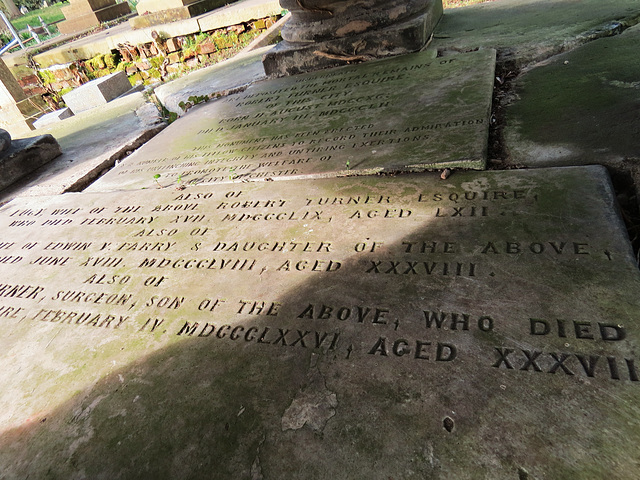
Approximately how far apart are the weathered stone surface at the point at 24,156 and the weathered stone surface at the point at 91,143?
0.08 m

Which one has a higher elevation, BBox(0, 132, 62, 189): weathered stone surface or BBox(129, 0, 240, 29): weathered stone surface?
BBox(129, 0, 240, 29): weathered stone surface

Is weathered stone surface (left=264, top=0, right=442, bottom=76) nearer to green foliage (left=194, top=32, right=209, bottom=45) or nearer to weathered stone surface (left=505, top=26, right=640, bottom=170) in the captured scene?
weathered stone surface (left=505, top=26, right=640, bottom=170)

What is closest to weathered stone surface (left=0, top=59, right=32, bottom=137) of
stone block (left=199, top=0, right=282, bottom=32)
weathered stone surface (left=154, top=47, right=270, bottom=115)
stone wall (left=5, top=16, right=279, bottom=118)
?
stone wall (left=5, top=16, right=279, bottom=118)

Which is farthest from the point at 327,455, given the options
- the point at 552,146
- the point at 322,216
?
the point at 552,146

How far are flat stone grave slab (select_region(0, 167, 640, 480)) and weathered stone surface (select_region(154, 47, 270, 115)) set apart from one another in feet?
10.4

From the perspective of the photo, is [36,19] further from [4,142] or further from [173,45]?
[4,142]

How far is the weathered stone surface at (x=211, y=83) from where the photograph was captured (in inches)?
192

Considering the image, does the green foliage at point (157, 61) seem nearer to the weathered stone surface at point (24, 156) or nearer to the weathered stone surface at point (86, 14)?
the weathered stone surface at point (24, 156)

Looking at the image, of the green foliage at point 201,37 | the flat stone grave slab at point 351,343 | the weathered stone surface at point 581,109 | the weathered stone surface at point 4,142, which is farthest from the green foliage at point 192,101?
the green foliage at point 201,37

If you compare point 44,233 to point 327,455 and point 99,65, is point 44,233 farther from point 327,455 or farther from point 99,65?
point 99,65

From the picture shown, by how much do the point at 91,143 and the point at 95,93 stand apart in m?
3.68

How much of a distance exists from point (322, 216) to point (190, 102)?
3608 millimetres

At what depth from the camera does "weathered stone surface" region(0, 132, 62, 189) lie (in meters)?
4.22

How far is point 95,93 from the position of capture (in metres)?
7.63
